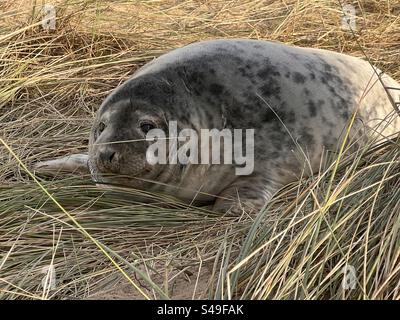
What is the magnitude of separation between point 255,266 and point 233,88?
1449 millimetres

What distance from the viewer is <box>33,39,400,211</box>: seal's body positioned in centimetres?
367

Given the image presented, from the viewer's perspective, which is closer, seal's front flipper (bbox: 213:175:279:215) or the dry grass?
the dry grass

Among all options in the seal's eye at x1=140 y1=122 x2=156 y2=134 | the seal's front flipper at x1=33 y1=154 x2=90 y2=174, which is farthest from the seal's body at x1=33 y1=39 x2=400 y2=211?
the seal's front flipper at x1=33 y1=154 x2=90 y2=174

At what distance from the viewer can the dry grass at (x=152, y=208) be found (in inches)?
99.2

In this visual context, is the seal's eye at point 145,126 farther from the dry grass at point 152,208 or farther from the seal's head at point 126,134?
the dry grass at point 152,208

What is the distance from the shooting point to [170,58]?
13.2ft

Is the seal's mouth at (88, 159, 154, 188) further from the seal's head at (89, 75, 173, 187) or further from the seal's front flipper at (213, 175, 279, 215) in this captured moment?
the seal's front flipper at (213, 175, 279, 215)

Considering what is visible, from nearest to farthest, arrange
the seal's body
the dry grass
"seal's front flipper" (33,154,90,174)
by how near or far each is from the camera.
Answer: the dry grass → the seal's body → "seal's front flipper" (33,154,90,174)

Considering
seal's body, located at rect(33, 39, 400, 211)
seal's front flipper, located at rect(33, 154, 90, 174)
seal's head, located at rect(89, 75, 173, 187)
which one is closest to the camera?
seal's head, located at rect(89, 75, 173, 187)

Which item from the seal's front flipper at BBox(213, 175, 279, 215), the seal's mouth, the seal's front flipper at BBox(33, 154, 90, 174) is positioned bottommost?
the seal's front flipper at BBox(213, 175, 279, 215)

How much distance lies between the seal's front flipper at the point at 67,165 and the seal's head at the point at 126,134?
0.37 metres

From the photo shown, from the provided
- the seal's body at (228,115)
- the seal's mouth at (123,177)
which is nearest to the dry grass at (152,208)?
the seal's mouth at (123,177)
